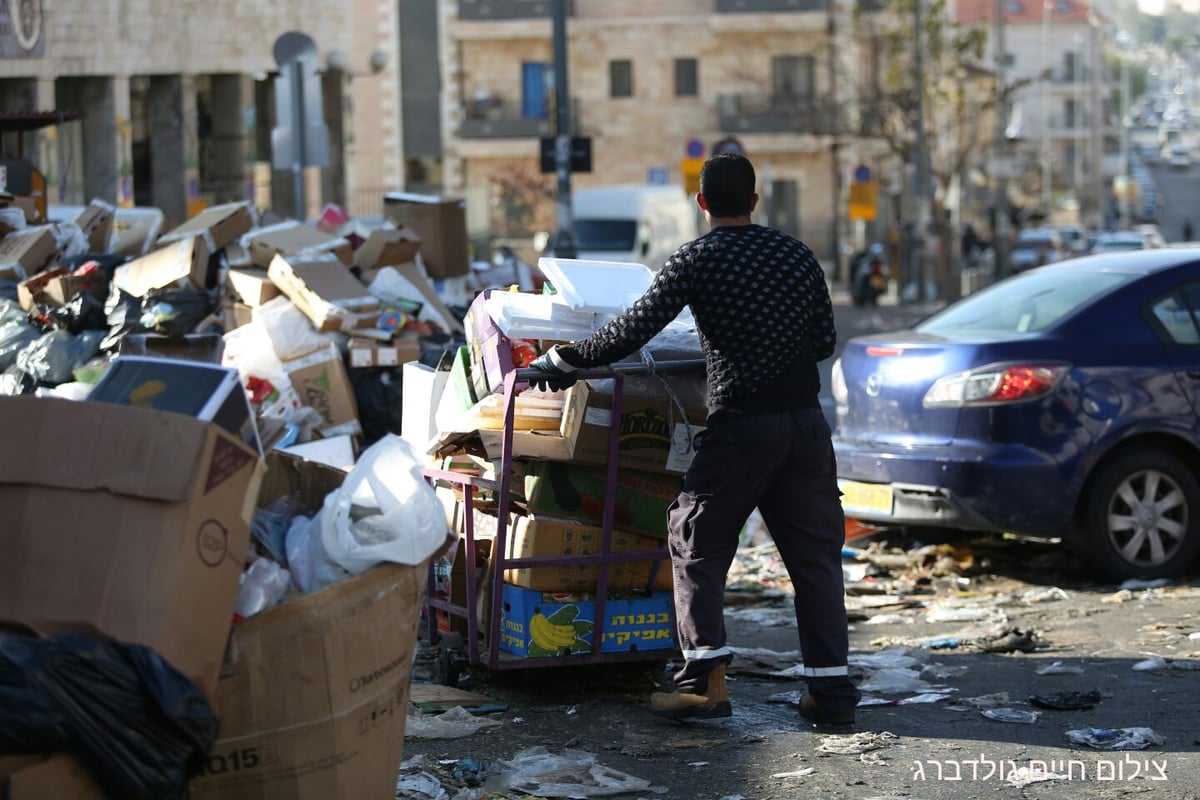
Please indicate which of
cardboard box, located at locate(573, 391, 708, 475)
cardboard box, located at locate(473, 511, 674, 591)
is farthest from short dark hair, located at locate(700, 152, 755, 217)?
cardboard box, located at locate(473, 511, 674, 591)

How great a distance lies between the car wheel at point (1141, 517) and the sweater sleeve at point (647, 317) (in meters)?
3.38

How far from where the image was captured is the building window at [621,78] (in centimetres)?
5856

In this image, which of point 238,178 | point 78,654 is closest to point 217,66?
point 238,178

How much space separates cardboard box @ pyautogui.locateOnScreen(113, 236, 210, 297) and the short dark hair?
5.95 metres

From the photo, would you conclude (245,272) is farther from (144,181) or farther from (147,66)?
(144,181)

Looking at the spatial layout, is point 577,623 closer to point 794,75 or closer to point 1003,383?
point 1003,383

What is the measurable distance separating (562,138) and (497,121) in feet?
114

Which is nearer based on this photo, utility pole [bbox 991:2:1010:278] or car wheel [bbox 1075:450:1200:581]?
car wheel [bbox 1075:450:1200:581]

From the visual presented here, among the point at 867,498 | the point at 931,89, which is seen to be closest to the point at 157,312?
the point at 867,498

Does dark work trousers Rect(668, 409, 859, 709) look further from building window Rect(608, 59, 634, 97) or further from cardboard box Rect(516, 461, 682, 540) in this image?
building window Rect(608, 59, 634, 97)

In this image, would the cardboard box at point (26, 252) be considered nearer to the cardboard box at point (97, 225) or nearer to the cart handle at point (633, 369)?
the cardboard box at point (97, 225)

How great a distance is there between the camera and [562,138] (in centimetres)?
2328

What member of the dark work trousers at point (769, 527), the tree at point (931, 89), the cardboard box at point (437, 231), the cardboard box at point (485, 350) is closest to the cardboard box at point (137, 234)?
the cardboard box at point (437, 231)

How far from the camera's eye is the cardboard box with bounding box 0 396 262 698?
3.91 metres
